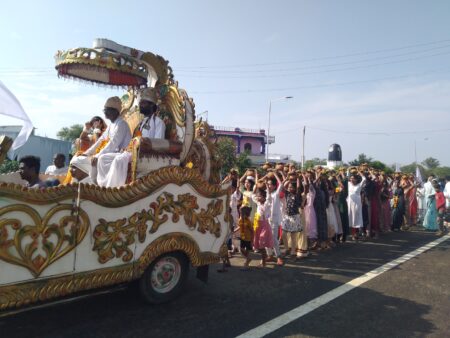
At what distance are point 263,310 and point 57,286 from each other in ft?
7.33

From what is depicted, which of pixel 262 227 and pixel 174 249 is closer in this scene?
pixel 174 249

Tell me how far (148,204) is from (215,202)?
42.7 inches

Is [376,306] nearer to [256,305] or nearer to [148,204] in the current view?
[256,305]

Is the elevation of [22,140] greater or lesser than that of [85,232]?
greater

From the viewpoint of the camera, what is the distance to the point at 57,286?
301cm

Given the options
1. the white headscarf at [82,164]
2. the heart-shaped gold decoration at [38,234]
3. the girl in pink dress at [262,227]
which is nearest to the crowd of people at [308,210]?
the girl in pink dress at [262,227]

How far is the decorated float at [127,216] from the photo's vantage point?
9.16ft

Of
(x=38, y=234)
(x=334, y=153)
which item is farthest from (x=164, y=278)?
(x=334, y=153)

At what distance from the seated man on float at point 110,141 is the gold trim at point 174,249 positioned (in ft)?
3.42

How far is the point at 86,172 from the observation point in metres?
4.36

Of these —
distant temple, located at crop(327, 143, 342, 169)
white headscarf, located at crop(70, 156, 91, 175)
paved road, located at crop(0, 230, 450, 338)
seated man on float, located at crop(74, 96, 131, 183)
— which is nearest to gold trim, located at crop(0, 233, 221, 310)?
paved road, located at crop(0, 230, 450, 338)

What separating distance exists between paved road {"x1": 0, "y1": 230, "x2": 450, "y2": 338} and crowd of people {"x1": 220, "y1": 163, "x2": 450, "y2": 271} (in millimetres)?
780

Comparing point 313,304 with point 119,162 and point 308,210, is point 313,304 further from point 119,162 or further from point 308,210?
point 308,210

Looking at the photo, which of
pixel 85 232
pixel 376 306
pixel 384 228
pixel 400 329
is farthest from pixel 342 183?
pixel 85 232
